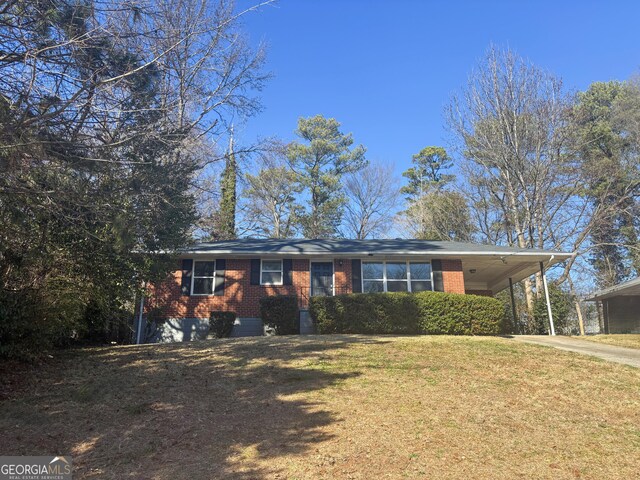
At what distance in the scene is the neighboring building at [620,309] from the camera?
22266 millimetres

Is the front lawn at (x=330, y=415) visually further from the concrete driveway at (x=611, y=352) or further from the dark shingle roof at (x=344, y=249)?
the dark shingle roof at (x=344, y=249)

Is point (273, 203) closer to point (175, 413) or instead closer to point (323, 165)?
point (323, 165)

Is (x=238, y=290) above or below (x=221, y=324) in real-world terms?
above

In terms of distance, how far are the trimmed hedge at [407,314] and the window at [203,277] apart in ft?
13.4

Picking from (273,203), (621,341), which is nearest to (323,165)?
(273,203)

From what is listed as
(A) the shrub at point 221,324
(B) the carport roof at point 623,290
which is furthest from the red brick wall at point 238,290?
(B) the carport roof at point 623,290

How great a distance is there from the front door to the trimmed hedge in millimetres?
2185

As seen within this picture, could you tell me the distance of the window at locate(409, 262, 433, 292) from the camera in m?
16.9

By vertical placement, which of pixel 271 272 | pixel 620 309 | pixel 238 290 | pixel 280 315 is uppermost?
pixel 271 272

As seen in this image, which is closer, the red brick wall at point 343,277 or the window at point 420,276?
the red brick wall at point 343,277

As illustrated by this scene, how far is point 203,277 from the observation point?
54.0 feet

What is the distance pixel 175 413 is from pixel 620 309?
2377cm

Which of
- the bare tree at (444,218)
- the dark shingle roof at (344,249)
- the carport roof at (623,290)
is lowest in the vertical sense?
the carport roof at (623,290)

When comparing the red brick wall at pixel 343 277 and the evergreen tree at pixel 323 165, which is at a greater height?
the evergreen tree at pixel 323 165
